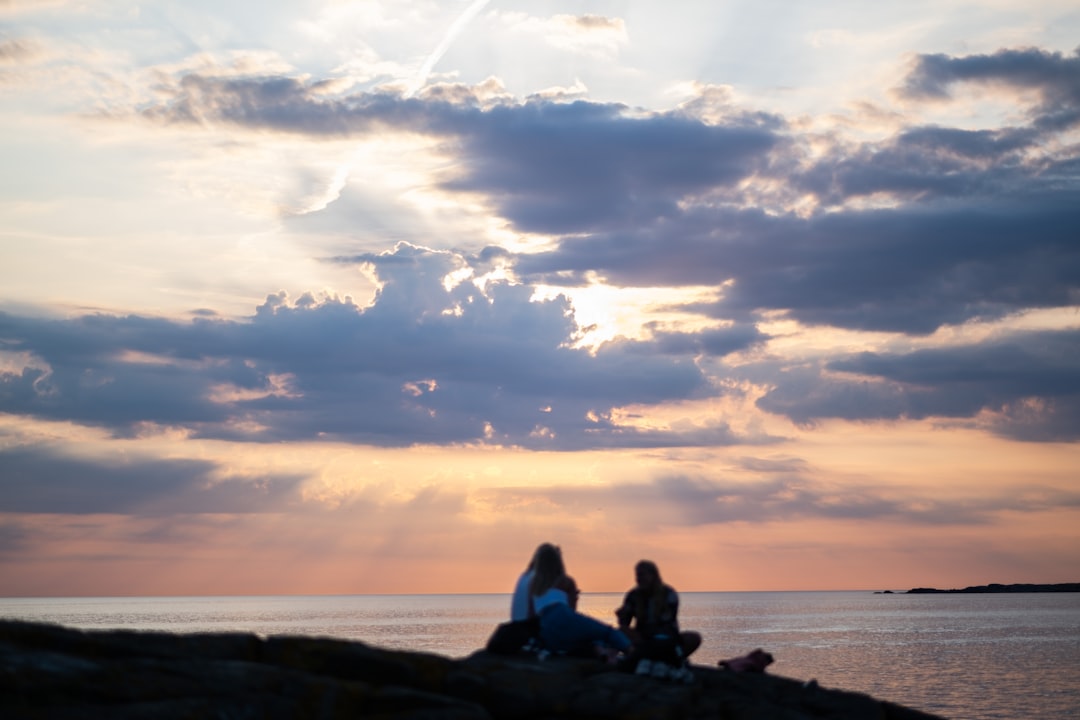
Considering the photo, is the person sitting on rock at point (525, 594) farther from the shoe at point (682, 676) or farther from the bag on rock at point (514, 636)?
the shoe at point (682, 676)

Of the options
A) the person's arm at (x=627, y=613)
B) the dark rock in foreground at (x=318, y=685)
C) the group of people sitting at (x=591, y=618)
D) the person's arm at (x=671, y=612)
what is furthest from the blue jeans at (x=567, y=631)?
the person's arm at (x=627, y=613)

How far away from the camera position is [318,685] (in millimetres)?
14242

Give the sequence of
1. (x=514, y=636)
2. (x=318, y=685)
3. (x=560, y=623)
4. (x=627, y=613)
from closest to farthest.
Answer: (x=318, y=685) → (x=560, y=623) → (x=514, y=636) → (x=627, y=613)

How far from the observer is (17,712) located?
11.9 metres

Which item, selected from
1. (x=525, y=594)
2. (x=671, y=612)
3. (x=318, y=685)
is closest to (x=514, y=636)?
(x=525, y=594)

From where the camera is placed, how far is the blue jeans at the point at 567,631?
18.7 metres

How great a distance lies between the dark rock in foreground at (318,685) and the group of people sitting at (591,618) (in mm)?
657

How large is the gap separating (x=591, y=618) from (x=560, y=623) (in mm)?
783

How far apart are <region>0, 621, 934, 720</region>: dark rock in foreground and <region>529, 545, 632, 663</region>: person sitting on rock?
632 millimetres

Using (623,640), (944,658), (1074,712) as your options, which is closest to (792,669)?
(944,658)

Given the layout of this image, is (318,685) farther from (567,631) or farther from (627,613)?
(627,613)

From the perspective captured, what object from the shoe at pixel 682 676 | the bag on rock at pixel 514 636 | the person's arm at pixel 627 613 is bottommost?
the shoe at pixel 682 676

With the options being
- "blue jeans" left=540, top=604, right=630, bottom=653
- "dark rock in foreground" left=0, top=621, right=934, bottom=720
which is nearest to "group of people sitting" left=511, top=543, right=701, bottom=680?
"blue jeans" left=540, top=604, right=630, bottom=653

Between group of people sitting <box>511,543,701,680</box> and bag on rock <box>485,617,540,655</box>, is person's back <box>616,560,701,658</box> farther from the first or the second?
bag on rock <box>485,617,540,655</box>
